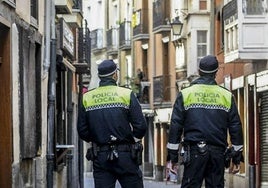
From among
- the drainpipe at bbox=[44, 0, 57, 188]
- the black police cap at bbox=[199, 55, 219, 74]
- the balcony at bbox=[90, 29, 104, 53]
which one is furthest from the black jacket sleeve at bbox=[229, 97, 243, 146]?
the balcony at bbox=[90, 29, 104, 53]

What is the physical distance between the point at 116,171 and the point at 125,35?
50989 mm

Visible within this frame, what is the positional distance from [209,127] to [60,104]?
1528 cm

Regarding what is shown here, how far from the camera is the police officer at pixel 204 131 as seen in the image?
12234mm

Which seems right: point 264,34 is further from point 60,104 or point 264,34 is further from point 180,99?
point 180,99

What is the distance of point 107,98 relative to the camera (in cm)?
1261

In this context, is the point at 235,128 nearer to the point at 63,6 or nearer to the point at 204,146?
the point at 204,146

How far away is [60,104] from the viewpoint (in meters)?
27.3

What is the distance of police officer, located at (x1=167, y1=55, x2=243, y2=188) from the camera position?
40.1ft

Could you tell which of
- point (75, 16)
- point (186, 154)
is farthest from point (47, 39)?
point (75, 16)

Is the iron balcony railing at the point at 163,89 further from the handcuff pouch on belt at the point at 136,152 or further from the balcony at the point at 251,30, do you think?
the handcuff pouch on belt at the point at 136,152

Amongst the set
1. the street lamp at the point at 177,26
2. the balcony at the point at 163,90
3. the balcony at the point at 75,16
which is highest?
the street lamp at the point at 177,26

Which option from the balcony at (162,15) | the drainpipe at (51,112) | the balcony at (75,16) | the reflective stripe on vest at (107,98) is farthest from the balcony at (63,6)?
the balcony at (162,15)

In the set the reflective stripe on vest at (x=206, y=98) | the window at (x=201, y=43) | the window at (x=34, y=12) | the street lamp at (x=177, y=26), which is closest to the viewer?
the reflective stripe on vest at (x=206, y=98)

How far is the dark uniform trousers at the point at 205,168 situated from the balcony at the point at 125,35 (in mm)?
50787
